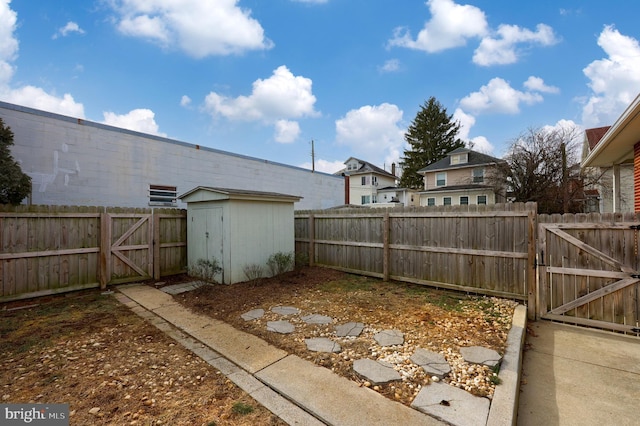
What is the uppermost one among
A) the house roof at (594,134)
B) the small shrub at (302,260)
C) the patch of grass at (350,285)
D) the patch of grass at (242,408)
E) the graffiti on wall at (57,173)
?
the house roof at (594,134)

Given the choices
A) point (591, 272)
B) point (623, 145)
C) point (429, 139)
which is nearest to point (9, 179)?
point (591, 272)

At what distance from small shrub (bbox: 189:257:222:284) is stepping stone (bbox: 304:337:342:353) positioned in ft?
12.0

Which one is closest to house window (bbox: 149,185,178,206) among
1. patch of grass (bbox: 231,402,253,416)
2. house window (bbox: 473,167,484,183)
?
patch of grass (bbox: 231,402,253,416)

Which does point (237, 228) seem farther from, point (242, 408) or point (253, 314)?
point (242, 408)

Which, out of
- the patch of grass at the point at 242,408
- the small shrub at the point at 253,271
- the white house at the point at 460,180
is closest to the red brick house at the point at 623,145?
the patch of grass at the point at 242,408

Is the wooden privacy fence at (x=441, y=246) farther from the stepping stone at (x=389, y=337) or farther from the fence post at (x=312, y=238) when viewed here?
the stepping stone at (x=389, y=337)

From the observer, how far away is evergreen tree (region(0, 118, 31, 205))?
5289 millimetres

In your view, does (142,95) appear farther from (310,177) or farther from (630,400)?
(630,400)

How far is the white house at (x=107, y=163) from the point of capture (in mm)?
7379

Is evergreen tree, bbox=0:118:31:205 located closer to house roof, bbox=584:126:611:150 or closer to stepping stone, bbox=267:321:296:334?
stepping stone, bbox=267:321:296:334

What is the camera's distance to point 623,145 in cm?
633

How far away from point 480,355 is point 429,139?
3538 centimetres

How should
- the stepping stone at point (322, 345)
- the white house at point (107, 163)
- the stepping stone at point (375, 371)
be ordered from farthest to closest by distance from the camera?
the white house at point (107, 163)
the stepping stone at point (322, 345)
the stepping stone at point (375, 371)

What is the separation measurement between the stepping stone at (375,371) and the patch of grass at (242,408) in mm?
1078
